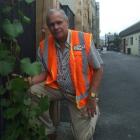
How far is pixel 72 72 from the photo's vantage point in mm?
4258

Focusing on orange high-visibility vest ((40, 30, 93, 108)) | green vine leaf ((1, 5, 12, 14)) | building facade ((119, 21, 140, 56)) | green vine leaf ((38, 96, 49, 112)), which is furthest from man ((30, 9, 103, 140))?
building facade ((119, 21, 140, 56))

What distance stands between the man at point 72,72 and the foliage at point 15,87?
719 millimetres

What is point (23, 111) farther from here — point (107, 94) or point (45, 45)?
point (107, 94)

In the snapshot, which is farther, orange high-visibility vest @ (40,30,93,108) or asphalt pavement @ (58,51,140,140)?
asphalt pavement @ (58,51,140,140)

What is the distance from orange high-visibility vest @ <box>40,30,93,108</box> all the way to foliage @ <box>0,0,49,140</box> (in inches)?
29.1

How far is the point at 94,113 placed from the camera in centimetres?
437

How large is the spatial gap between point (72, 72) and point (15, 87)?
103 centimetres

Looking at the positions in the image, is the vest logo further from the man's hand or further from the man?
the man's hand

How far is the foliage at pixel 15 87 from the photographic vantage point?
3.25m

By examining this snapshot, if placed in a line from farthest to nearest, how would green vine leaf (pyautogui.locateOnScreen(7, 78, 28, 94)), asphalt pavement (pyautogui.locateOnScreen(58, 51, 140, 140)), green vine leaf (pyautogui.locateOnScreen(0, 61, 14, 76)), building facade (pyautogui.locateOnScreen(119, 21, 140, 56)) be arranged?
building facade (pyautogui.locateOnScreen(119, 21, 140, 56))
asphalt pavement (pyautogui.locateOnScreen(58, 51, 140, 140))
green vine leaf (pyautogui.locateOnScreen(7, 78, 28, 94))
green vine leaf (pyautogui.locateOnScreen(0, 61, 14, 76))

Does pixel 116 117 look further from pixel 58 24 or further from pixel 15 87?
pixel 15 87

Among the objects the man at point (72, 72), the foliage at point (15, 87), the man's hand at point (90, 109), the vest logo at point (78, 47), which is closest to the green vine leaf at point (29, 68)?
the foliage at point (15, 87)

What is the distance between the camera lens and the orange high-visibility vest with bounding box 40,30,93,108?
13.9 ft

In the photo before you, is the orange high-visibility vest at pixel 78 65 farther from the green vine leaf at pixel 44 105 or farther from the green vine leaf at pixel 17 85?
the green vine leaf at pixel 17 85
